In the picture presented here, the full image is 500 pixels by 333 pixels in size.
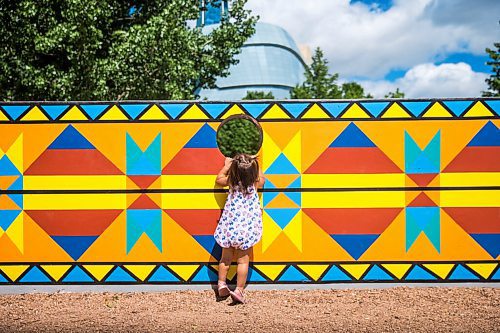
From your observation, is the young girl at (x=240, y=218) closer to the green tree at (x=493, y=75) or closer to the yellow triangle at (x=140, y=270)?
the yellow triangle at (x=140, y=270)

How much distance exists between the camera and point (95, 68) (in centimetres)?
1364

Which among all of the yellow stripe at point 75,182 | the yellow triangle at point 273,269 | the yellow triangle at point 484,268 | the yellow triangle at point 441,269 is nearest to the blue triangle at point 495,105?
the yellow triangle at point 484,268

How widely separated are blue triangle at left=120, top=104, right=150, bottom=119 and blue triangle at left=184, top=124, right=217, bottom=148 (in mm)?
688

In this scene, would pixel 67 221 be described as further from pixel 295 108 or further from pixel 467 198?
pixel 467 198

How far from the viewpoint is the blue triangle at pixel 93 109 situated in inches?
234

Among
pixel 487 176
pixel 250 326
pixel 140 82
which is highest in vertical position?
Result: pixel 140 82

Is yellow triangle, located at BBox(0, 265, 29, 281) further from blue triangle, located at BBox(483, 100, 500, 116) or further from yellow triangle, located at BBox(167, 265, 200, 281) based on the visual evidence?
blue triangle, located at BBox(483, 100, 500, 116)

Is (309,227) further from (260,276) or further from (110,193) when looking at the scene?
(110,193)

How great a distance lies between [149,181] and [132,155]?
372 mm

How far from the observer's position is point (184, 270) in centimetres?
594

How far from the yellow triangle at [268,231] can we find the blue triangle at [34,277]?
264 centimetres

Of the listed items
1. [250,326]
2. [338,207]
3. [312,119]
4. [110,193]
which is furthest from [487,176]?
[110,193]

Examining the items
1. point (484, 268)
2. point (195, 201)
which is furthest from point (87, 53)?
point (484, 268)

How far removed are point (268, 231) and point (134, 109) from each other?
2.16 metres
